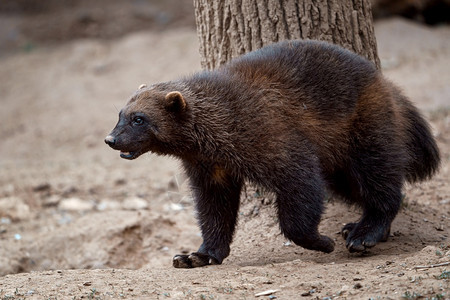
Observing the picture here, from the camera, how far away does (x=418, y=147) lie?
570 centimetres

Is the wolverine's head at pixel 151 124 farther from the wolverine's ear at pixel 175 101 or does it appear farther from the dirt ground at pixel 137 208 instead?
the dirt ground at pixel 137 208

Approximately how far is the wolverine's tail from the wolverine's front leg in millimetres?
1653

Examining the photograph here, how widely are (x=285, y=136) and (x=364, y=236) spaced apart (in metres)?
1.15

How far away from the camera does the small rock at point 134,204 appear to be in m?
7.92

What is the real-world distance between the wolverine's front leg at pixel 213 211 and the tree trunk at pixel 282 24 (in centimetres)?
135

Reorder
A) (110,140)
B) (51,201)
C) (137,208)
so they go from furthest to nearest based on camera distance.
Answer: (51,201) → (137,208) → (110,140)

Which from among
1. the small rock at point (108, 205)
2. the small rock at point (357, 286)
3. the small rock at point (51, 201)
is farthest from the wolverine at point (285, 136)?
the small rock at point (51, 201)

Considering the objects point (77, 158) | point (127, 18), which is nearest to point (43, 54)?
point (127, 18)

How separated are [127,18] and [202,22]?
491 inches

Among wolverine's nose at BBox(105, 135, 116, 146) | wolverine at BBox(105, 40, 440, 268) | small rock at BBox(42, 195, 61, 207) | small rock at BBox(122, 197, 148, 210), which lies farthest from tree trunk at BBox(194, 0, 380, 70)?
small rock at BBox(42, 195, 61, 207)

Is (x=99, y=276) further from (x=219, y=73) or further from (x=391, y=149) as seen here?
(x=391, y=149)

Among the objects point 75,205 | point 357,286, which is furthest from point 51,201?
point 357,286

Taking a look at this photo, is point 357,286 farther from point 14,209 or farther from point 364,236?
point 14,209

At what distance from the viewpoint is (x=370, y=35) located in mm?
5891
